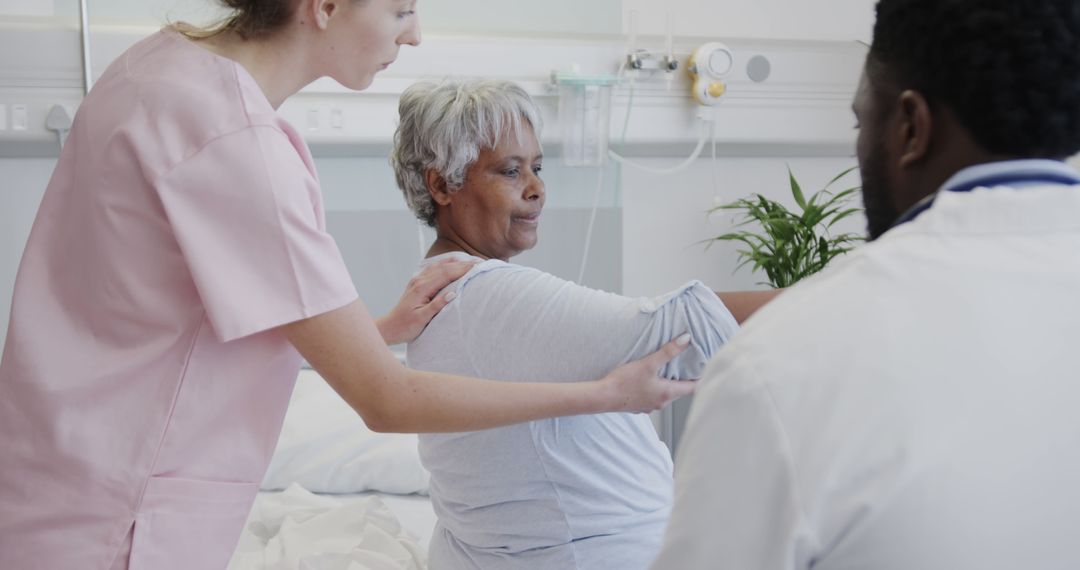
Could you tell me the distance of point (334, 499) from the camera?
101 inches

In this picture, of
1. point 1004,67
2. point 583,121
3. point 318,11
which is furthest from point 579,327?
point 583,121

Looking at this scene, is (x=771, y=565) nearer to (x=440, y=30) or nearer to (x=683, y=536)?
(x=683, y=536)

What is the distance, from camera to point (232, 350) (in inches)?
42.8

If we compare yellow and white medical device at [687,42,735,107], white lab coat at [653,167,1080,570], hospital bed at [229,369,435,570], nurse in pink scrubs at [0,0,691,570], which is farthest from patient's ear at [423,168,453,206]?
yellow and white medical device at [687,42,735,107]

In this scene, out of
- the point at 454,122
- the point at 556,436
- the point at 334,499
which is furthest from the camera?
the point at 334,499

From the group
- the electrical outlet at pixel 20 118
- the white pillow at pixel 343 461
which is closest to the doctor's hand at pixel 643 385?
the white pillow at pixel 343 461

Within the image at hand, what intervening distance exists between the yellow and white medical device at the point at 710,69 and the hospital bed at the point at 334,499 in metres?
1.18

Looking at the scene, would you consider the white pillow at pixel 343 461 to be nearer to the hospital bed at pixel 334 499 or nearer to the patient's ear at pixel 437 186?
the hospital bed at pixel 334 499

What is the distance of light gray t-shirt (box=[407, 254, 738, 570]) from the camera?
1.40 m

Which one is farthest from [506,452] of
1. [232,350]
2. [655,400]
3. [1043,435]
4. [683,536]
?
[1043,435]

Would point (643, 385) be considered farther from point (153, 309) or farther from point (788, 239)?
point (788, 239)

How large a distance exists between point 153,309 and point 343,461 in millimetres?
1615

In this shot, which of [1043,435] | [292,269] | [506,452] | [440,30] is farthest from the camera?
[440,30]

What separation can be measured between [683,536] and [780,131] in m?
2.60
